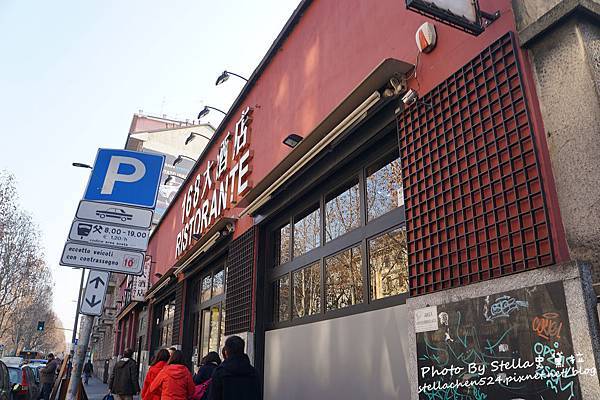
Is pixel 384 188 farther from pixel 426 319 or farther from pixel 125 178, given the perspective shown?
pixel 125 178

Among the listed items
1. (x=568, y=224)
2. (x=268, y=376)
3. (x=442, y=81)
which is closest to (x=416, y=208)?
(x=442, y=81)

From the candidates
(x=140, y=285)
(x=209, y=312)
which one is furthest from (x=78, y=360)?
(x=140, y=285)

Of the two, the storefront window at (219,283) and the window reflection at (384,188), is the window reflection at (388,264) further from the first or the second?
the storefront window at (219,283)

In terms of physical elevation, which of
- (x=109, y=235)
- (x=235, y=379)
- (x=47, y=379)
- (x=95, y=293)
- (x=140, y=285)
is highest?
(x=140, y=285)

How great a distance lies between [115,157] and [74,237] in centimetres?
119

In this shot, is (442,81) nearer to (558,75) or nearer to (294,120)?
(558,75)

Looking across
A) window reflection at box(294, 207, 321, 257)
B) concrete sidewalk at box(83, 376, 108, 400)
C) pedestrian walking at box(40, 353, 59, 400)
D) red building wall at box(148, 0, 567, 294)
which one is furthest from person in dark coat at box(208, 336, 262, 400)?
concrete sidewalk at box(83, 376, 108, 400)

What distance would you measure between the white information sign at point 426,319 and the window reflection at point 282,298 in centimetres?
387

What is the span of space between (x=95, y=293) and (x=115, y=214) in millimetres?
957

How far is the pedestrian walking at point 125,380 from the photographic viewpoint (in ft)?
32.4

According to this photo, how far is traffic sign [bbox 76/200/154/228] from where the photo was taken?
5.32 meters

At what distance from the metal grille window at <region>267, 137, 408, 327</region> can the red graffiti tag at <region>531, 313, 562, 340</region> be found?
2.05 m

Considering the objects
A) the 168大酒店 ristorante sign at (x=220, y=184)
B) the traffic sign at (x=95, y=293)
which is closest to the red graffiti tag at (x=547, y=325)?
the traffic sign at (x=95, y=293)

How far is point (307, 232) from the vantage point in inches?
301
